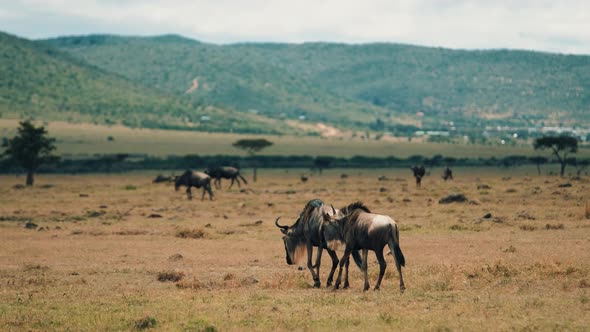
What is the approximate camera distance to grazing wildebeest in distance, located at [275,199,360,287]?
1769 cm

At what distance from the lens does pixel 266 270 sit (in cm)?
2078

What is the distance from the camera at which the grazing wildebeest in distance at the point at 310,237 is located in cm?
1769

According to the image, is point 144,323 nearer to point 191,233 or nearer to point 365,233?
point 365,233

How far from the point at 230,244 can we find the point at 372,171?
206 feet

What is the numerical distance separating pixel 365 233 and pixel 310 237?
6.89ft

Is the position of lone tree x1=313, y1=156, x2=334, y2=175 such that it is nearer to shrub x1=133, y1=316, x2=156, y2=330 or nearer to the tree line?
the tree line

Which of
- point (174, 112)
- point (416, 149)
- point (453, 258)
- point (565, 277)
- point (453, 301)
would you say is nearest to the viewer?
point (453, 301)

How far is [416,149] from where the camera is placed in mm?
136625

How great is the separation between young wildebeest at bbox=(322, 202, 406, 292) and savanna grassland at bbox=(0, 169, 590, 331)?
640 mm

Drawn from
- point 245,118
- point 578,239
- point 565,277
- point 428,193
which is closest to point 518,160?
point 428,193

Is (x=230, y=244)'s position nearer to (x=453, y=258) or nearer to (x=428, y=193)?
(x=453, y=258)

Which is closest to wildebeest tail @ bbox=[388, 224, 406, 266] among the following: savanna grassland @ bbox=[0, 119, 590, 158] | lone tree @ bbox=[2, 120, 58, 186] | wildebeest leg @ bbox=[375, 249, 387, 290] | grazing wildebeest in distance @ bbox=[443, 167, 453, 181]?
wildebeest leg @ bbox=[375, 249, 387, 290]

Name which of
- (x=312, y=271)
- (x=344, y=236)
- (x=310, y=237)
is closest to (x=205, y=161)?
(x=310, y=237)

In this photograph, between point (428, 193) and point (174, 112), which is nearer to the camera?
point (428, 193)
